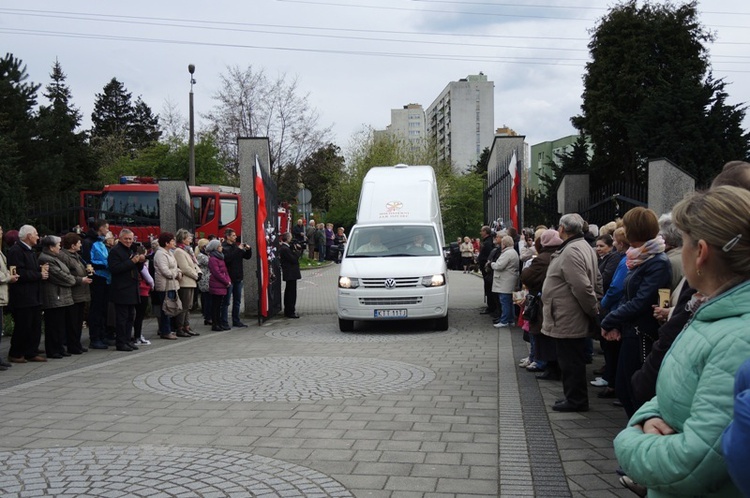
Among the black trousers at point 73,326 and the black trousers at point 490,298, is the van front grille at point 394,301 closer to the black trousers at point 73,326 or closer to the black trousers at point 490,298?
the black trousers at point 490,298

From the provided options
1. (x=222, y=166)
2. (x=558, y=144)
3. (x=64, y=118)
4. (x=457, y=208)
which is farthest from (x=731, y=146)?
(x=558, y=144)

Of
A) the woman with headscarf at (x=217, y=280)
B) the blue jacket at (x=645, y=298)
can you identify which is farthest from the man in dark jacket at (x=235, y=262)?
the blue jacket at (x=645, y=298)

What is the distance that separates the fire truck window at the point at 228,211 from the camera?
31656mm

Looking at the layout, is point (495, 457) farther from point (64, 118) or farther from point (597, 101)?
point (64, 118)

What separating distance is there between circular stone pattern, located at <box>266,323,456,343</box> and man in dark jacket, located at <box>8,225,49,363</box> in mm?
4078

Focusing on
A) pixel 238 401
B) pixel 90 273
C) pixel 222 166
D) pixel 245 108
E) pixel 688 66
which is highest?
pixel 688 66

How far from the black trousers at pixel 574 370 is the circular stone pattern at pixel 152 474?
9.80 ft

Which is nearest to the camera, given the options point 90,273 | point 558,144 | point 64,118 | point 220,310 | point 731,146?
point 90,273

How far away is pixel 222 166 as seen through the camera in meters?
39.7

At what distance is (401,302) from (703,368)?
1120cm

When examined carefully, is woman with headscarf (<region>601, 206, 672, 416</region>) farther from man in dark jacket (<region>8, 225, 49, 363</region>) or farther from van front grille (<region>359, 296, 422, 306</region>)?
man in dark jacket (<region>8, 225, 49, 363</region>)

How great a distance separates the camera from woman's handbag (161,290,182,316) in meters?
12.9

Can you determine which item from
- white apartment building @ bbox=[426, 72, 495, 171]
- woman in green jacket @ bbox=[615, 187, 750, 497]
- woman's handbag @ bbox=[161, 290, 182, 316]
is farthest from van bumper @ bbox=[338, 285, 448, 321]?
white apartment building @ bbox=[426, 72, 495, 171]

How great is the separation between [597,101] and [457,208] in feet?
47.4
